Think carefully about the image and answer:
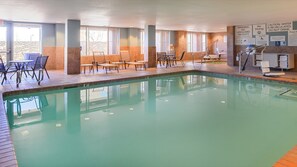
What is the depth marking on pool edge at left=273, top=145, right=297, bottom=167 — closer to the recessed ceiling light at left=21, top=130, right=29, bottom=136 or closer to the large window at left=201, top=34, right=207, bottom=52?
the recessed ceiling light at left=21, top=130, right=29, bottom=136

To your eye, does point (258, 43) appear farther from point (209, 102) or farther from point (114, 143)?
point (114, 143)

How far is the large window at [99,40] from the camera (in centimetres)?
1296

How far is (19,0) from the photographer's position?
5.64 metres

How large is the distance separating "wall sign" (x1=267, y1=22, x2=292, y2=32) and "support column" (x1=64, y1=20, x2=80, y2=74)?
7.93 metres

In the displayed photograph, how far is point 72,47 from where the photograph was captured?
9.90m

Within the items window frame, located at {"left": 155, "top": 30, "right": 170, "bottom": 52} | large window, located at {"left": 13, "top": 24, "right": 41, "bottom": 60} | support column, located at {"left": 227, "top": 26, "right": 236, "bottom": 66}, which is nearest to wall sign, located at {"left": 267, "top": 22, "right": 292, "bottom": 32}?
support column, located at {"left": 227, "top": 26, "right": 236, "bottom": 66}

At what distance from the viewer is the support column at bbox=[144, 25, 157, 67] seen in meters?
12.2

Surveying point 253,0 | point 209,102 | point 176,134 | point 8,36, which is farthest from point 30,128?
point 8,36

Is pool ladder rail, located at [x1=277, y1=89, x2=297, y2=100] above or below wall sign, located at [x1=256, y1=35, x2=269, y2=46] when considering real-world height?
below

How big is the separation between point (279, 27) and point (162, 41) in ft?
23.3

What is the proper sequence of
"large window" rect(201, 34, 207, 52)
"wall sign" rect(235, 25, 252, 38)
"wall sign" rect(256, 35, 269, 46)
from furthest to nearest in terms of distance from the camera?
"large window" rect(201, 34, 207, 52), "wall sign" rect(235, 25, 252, 38), "wall sign" rect(256, 35, 269, 46)

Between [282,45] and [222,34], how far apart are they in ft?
26.3

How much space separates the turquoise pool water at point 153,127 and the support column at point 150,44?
511 centimetres

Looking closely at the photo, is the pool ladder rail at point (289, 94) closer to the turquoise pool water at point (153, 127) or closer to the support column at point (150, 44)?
the turquoise pool water at point (153, 127)
